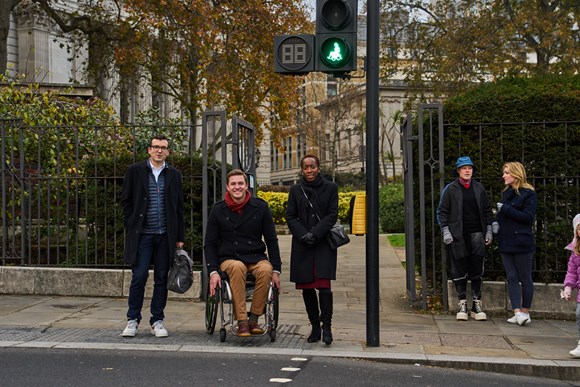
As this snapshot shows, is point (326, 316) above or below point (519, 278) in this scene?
below

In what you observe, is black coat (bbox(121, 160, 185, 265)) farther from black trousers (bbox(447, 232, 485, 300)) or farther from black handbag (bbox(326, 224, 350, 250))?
black trousers (bbox(447, 232, 485, 300))

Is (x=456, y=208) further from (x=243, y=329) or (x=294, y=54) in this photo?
(x=243, y=329)

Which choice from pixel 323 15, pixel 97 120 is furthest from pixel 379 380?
pixel 97 120

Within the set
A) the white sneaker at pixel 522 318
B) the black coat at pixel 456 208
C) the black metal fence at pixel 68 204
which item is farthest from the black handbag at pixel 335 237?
the black metal fence at pixel 68 204

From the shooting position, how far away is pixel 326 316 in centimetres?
819

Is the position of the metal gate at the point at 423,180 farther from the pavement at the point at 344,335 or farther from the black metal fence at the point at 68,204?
the black metal fence at the point at 68,204

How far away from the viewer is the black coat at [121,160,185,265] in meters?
8.48

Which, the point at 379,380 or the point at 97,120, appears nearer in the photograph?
the point at 379,380

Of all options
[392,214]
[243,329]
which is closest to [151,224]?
[243,329]

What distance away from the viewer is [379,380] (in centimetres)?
676

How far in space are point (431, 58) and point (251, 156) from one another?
63.4ft

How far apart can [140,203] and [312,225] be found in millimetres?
1646

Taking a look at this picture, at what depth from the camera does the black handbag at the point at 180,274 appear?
8.52 meters

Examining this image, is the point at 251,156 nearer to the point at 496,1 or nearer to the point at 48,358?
the point at 48,358
